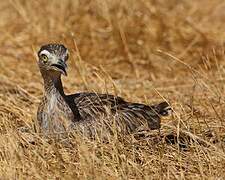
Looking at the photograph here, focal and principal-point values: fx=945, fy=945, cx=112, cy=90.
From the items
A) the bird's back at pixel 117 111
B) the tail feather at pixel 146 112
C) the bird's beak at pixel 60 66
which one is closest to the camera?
the bird's beak at pixel 60 66

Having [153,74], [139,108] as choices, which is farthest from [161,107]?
[153,74]

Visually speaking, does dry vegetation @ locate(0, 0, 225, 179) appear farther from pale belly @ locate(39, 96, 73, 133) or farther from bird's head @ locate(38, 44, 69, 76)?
bird's head @ locate(38, 44, 69, 76)

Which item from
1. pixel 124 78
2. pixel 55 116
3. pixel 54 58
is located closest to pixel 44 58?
pixel 54 58

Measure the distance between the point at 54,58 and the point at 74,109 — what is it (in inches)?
18.6

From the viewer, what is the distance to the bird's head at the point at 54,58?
6.64 metres

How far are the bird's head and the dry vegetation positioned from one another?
1.56 ft

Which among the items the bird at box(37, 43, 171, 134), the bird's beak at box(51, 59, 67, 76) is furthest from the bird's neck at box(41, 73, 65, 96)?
the bird's beak at box(51, 59, 67, 76)

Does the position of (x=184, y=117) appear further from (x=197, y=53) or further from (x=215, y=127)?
(x=197, y=53)

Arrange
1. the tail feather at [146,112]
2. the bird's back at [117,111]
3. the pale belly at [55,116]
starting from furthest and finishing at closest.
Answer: the tail feather at [146,112], the bird's back at [117,111], the pale belly at [55,116]

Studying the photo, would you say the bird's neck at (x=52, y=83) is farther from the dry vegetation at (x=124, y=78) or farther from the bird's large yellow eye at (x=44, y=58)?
the dry vegetation at (x=124, y=78)

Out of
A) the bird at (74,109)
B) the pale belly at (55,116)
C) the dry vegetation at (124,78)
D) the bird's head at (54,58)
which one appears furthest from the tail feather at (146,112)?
the bird's head at (54,58)

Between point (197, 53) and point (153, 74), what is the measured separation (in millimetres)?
877

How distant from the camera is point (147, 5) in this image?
10984 mm

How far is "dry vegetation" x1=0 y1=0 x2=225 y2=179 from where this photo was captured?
589cm
